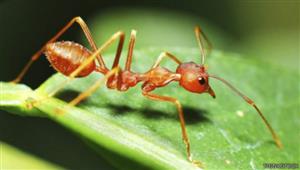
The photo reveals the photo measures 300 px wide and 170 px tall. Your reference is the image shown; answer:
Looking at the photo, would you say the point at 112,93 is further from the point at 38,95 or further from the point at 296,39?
the point at 296,39

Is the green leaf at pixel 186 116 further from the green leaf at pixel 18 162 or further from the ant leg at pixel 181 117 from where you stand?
the green leaf at pixel 18 162

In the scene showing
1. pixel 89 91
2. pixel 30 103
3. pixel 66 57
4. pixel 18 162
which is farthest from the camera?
pixel 66 57

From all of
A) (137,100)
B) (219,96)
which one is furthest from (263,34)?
(137,100)

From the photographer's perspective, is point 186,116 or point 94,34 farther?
point 94,34

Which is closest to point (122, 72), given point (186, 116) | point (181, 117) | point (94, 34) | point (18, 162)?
point (186, 116)

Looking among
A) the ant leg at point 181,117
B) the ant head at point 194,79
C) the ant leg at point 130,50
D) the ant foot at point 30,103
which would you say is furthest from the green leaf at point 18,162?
the ant head at point 194,79

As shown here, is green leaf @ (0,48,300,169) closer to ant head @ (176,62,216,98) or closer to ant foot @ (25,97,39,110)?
ant foot @ (25,97,39,110)

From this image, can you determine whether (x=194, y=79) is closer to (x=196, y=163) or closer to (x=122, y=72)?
(x=122, y=72)

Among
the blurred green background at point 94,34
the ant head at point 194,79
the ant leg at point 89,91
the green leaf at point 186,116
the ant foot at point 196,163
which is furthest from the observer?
the blurred green background at point 94,34

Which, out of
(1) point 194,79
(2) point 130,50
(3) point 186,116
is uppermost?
(2) point 130,50
